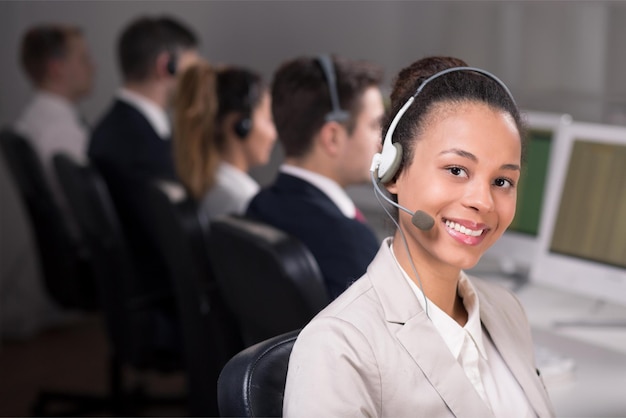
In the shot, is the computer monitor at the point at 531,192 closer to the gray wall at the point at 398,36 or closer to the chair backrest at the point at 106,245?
the gray wall at the point at 398,36

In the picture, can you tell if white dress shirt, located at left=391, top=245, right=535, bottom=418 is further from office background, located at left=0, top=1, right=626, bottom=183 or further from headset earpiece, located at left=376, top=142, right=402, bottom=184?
office background, located at left=0, top=1, right=626, bottom=183

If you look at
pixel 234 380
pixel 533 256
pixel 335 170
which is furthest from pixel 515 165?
pixel 533 256

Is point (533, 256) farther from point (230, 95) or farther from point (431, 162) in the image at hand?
point (431, 162)

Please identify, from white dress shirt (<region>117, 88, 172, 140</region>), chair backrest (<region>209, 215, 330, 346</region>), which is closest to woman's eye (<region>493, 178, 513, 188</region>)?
chair backrest (<region>209, 215, 330, 346</region>)

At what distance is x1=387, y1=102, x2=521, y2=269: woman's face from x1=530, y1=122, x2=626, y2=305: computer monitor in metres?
0.96

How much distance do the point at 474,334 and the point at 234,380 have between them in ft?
1.07

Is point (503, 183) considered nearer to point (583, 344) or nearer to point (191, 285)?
point (583, 344)

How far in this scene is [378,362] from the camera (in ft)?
3.61

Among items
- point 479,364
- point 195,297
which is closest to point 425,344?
point 479,364

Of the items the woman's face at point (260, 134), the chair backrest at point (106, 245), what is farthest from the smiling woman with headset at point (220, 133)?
the chair backrest at point (106, 245)

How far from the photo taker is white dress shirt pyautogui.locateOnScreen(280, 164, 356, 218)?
202 centimetres

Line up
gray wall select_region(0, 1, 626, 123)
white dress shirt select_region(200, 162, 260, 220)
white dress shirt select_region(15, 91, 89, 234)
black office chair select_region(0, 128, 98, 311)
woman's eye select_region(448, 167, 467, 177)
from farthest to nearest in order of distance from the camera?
1. white dress shirt select_region(15, 91, 89, 234)
2. black office chair select_region(0, 128, 98, 311)
3. gray wall select_region(0, 1, 626, 123)
4. white dress shirt select_region(200, 162, 260, 220)
5. woman's eye select_region(448, 167, 467, 177)

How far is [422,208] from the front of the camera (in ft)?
3.84

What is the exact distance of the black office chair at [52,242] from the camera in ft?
9.77
